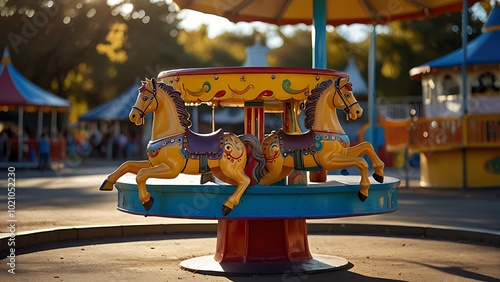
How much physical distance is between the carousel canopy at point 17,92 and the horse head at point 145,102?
30255mm

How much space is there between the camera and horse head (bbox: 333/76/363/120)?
390 inches

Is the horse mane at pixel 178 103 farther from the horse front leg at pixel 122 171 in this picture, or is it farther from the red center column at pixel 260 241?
the red center column at pixel 260 241

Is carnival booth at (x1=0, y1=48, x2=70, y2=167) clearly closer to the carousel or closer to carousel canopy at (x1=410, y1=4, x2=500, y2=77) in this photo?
carousel canopy at (x1=410, y1=4, x2=500, y2=77)

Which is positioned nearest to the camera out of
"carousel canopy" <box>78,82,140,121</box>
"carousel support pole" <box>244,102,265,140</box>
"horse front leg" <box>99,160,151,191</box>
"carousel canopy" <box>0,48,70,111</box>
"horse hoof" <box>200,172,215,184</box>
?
"horse front leg" <box>99,160,151,191</box>

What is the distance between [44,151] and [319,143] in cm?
3011

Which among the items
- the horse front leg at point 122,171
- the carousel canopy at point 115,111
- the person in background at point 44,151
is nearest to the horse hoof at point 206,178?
the horse front leg at point 122,171

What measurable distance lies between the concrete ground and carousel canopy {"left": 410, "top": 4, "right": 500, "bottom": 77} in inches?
372

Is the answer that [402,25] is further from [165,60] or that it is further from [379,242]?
[379,242]

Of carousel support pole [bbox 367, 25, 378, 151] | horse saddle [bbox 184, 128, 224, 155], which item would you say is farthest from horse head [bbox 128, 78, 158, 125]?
carousel support pole [bbox 367, 25, 378, 151]

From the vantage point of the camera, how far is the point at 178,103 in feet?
31.8

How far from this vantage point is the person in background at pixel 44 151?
123 feet

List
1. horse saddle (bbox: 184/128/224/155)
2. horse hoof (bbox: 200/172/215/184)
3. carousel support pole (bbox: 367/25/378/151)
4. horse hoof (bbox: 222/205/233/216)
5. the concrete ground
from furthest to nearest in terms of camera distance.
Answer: carousel support pole (bbox: 367/25/378/151) < horse hoof (bbox: 200/172/215/184) < the concrete ground < horse saddle (bbox: 184/128/224/155) < horse hoof (bbox: 222/205/233/216)

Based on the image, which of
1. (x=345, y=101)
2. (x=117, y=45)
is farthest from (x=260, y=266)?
(x=117, y=45)

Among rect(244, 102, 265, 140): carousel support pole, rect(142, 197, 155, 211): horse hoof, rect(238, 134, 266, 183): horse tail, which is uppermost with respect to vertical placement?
rect(244, 102, 265, 140): carousel support pole
